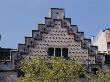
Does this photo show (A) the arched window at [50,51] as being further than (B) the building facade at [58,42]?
Yes

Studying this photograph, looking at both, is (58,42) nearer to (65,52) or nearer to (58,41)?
(58,41)

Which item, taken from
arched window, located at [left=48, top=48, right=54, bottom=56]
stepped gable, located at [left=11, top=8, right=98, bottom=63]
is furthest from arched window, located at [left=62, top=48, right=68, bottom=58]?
arched window, located at [left=48, top=48, right=54, bottom=56]

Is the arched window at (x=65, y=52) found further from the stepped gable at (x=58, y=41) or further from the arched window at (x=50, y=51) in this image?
the arched window at (x=50, y=51)

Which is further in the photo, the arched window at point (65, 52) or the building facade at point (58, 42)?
the arched window at point (65, 52)

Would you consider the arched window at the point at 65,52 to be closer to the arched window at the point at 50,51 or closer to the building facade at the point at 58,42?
the building facade at the point at 58,42

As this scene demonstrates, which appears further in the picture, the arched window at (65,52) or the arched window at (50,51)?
the arched window at (65,52)

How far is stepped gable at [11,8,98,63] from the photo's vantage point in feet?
123

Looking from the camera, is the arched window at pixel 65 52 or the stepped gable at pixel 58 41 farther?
the arched window at pixel 65 52

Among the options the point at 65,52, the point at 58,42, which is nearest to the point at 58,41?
the point at 58,42

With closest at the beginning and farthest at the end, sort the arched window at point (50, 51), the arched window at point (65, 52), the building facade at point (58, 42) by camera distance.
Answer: the building facade at point (58, 42) → the arched window at point (50, 51) → the arched window at point (65, 52)

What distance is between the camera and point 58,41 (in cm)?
3800

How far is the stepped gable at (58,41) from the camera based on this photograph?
123ft

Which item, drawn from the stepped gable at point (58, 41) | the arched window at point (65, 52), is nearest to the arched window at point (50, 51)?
the stepped gable at point (58, 41)

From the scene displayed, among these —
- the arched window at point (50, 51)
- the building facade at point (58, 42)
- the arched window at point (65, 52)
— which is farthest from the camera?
the arched window at point (65, 52)
